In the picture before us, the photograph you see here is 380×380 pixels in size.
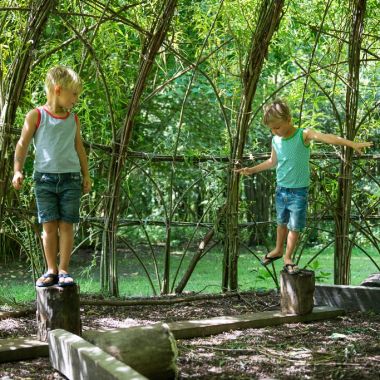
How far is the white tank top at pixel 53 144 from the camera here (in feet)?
10.2

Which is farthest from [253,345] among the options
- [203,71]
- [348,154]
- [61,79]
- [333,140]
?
[203,71]

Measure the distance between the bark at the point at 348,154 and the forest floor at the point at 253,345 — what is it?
0.79m

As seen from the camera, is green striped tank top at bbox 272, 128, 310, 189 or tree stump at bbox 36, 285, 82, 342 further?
green striped tank top at bbox 272, 128, 310, 189

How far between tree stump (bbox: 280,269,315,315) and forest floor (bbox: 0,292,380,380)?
0.36 feet

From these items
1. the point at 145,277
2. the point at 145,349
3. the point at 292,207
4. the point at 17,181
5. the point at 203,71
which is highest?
the point at 203,71

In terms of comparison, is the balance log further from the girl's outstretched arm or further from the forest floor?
the girl's outstretched arm

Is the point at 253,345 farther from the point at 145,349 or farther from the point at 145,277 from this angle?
the point at 145,277

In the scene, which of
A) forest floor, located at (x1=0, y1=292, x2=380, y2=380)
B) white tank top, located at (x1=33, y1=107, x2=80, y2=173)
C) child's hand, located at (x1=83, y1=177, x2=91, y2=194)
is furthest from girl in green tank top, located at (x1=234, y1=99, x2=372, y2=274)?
white tank top, located at (x1=33, y1=107, x2=80, y2=173)

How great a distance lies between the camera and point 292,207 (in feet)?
12.6

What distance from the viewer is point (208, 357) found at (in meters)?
2.94

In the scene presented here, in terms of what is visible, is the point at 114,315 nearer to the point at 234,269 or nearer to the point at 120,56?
the point at 234,269

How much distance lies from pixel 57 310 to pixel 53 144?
0.81 m

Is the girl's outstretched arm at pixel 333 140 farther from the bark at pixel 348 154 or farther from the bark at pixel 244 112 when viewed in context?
the bark at pixel 348 154

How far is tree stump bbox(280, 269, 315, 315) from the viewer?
12.4 feet
